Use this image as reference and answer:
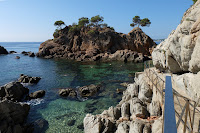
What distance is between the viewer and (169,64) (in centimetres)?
1348

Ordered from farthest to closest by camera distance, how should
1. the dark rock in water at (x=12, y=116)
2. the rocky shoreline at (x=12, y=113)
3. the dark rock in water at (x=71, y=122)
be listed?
the dark rock in water at (x=71, y=122)
the rocky shoreline at (x=12, y=113)
the dark rock in water at (x=12, y=116)

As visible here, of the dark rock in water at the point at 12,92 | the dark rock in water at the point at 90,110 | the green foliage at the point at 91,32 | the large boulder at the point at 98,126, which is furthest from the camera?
the green foliage at the point at 91,32

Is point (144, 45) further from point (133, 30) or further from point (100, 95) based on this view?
point (100, 95)

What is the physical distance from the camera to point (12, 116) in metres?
15.3

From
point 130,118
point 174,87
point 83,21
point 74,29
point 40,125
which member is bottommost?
point 40,125

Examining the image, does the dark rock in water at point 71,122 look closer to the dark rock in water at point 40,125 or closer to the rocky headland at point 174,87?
the dark rock in water at point 40,125

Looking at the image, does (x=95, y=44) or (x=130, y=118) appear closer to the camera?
(x=130, y=118)

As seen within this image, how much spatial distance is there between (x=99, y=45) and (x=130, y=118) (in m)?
62.7

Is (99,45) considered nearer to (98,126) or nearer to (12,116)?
(12,116)

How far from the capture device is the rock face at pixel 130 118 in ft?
34.6

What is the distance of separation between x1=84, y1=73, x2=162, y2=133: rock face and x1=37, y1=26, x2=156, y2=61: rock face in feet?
171

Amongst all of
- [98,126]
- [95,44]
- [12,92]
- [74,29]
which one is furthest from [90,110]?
[74,29]

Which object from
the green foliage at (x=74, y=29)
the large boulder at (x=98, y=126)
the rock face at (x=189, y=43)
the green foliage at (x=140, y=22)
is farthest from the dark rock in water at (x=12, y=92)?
the green foliage at (x=140, y=22)

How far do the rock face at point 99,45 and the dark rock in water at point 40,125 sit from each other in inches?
1996
